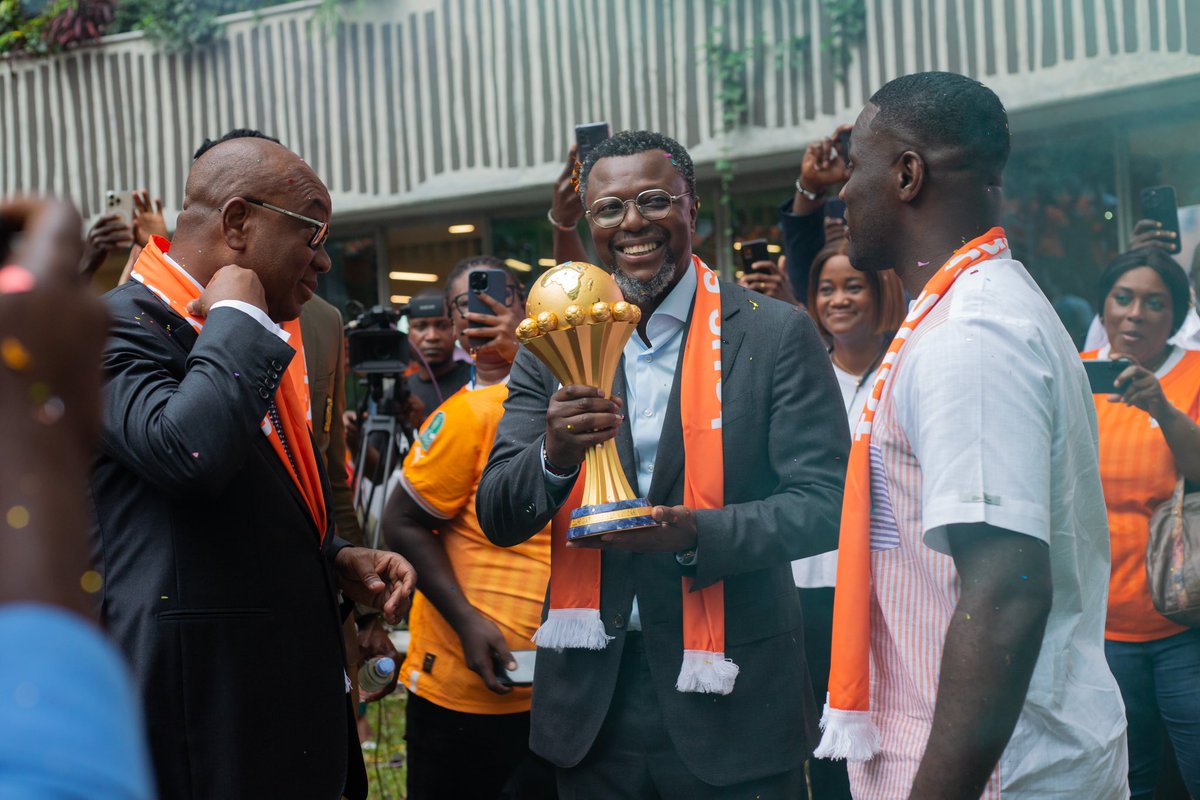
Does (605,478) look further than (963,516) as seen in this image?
Yes

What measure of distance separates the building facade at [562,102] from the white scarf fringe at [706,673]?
605cm

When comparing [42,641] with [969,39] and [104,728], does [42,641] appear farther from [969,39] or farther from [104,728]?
[969,39]

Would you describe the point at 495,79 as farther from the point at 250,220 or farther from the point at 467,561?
the point at 250,220

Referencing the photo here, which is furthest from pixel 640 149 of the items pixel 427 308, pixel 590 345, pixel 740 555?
pixel 427 308

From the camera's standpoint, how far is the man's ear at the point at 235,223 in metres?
2.56

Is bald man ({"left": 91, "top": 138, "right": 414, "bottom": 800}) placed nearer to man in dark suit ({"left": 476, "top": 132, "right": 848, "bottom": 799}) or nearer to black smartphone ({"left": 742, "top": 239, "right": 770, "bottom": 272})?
man in dark suit ({"left": 476, "top": 132, "right": 848, "bottom": 799})

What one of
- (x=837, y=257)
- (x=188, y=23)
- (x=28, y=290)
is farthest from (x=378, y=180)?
(x=28, y=290)

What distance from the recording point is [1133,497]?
4.02m

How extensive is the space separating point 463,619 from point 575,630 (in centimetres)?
107

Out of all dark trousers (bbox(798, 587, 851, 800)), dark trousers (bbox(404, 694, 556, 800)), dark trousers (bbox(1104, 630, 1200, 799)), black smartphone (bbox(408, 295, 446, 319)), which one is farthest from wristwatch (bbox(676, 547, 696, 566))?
black smartphone (bbox(408, 295, 446, 319))

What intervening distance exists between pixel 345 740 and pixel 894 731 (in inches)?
49.4

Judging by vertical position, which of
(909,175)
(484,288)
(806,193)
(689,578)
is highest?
(806,193)

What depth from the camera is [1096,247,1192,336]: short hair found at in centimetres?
433

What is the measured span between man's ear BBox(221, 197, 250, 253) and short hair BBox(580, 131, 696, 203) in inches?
35.9
